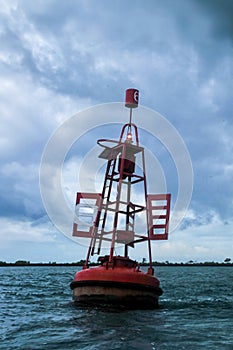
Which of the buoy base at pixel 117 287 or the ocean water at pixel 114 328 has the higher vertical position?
the buoy base at pixel 117 287

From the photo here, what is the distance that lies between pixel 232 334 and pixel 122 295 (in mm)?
7055

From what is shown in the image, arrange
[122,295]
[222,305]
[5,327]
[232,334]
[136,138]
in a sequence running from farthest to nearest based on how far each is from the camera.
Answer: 1. [136,138]
2. [222,305]
3. [122,295]
4. [5,327]
5. [232,334]

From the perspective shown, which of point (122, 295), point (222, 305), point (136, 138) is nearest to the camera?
point (122, 295)

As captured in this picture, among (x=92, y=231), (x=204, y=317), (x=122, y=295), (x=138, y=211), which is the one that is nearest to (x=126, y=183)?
(x=138, y=211)

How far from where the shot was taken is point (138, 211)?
89.5 feet

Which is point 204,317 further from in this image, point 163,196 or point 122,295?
point 163,196

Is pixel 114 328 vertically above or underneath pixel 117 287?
underneath

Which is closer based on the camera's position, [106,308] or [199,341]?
[199,341]

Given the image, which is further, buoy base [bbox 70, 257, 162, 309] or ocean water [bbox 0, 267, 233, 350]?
buoy base [bbox 70, 257, 162, 309]

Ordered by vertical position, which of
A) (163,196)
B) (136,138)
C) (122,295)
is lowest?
(122,295)

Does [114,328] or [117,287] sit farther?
[117,287]

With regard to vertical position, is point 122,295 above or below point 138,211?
below

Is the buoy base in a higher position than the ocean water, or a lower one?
higher

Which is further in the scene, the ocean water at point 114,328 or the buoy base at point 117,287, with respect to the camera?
the buoy base at point 117,287
